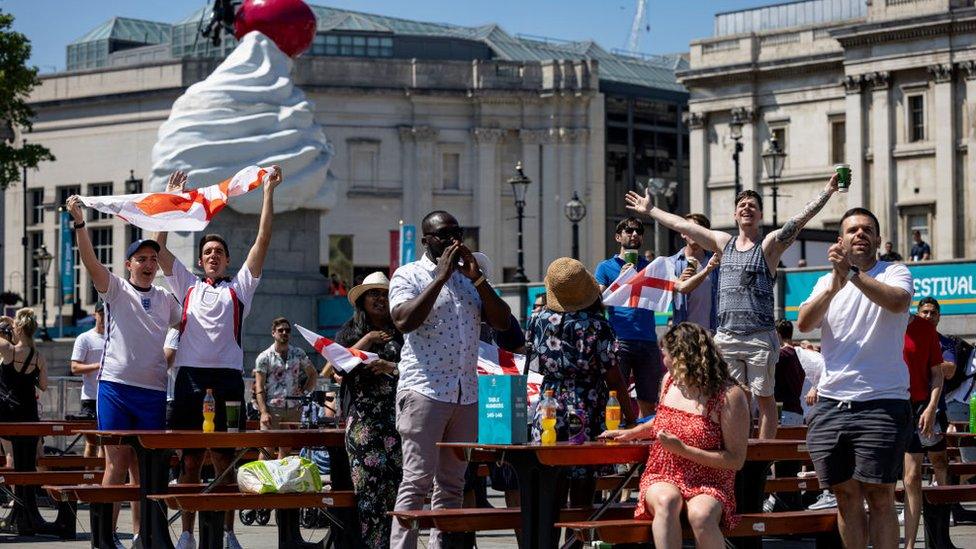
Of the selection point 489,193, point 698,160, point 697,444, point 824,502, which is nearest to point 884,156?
point 698,160

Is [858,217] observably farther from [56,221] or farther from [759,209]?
[56,221]

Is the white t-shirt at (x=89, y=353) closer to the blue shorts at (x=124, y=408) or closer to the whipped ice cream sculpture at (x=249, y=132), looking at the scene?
the blue shorts at (x=124, y=408)

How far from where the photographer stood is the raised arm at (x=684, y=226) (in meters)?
12.8

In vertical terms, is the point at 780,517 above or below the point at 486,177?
below

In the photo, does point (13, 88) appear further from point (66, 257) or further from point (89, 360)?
point (89, 360)

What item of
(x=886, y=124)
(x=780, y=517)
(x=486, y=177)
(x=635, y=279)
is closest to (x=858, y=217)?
(x=780, y=517)

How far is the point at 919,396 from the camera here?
14.0 meters

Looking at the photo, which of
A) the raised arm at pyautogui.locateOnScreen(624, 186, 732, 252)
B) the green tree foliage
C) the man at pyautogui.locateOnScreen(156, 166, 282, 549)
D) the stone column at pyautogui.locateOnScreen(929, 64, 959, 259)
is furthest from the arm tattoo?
the stone column at pyautogui.locateOnScreen(929, 64, 959, 259)

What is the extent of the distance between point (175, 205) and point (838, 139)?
6452cm

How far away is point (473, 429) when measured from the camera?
11.4 meters

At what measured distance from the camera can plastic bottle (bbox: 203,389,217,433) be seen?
12477mm

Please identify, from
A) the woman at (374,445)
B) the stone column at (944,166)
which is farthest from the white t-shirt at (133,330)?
the stone column at (944,166)

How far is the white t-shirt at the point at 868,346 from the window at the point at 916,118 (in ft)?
207

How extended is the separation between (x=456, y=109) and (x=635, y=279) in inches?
2644
